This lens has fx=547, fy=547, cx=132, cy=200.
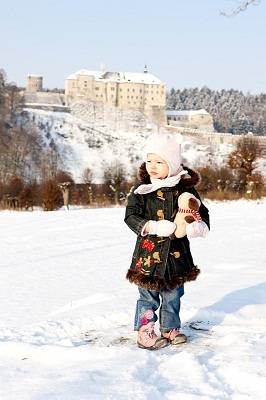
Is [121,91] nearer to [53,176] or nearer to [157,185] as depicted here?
[53,176]

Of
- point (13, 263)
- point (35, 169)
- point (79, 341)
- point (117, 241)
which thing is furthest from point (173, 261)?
point (35, 169)

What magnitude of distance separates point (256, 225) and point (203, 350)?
7.14 metres

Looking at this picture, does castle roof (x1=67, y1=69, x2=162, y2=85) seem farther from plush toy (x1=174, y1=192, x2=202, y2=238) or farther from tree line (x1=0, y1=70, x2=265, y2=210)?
plush toy (x1=174, y1=192, x2=202, y2=238)

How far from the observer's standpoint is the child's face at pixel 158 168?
3197mm

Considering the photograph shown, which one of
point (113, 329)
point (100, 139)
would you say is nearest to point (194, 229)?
point (113, 329)

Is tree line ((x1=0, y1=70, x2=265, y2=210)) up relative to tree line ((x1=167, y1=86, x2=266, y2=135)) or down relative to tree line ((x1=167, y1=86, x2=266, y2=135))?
down

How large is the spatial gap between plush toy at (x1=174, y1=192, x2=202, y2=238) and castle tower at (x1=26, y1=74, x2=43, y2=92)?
97576 millimetres

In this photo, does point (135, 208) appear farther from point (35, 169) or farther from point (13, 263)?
point (35, 169)

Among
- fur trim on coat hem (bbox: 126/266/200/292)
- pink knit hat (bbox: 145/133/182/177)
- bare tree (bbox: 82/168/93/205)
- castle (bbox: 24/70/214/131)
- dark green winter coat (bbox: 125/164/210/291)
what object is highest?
castle (bbox: 24/70/214/131)

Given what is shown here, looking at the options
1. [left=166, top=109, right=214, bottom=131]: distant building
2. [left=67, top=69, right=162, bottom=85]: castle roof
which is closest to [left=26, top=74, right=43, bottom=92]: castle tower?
[left=67, top=69, right=162, bottom=85]: castle roof

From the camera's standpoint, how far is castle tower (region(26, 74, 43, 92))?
323 feet

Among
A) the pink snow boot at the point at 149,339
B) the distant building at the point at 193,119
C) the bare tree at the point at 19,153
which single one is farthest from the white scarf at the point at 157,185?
the distant building at the point at 193,119

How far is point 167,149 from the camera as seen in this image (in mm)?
3215

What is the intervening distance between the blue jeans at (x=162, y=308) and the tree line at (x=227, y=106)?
109m
